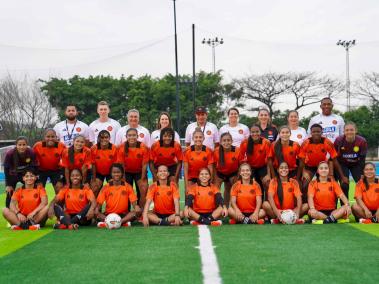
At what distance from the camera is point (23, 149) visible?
9.12 m

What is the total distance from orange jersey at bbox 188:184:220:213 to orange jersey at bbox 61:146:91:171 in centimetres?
188

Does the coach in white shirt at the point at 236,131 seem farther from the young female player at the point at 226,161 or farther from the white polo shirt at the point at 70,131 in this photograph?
the white polo shirt at the point at 70,131

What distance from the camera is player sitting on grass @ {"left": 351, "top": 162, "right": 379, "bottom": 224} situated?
29.1 ft

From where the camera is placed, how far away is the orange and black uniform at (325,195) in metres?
8.95

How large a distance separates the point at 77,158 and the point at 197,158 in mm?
2080

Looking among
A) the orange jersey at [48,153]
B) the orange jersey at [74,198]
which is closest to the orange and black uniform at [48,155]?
the orange jersey at [48,153]

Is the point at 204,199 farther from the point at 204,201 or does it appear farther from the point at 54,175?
the point at 54,175

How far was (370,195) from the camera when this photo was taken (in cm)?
892

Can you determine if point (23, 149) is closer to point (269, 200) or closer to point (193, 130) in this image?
point (193, 130)

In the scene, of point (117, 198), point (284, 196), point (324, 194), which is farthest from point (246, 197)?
point (117, 198)

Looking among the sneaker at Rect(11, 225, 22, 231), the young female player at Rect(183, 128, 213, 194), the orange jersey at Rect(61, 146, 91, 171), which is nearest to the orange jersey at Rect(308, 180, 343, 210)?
the young female player at Rect(183, 128, 213, 194)

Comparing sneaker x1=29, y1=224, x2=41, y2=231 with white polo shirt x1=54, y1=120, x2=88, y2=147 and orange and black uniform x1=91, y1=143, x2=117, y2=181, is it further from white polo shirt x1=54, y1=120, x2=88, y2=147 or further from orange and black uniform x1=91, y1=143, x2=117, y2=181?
white polo shirt x1=54, y1=120, x2=88, y2=147

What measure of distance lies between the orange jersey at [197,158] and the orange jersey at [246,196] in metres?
0.76

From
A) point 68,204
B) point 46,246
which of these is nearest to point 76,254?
point 46,246
